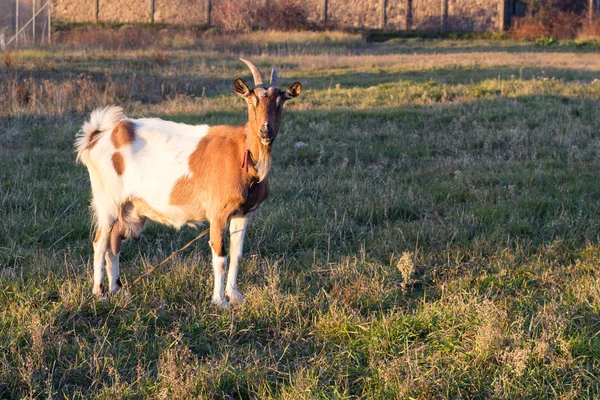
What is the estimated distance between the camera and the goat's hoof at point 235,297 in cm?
570

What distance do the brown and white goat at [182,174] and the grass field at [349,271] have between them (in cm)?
40

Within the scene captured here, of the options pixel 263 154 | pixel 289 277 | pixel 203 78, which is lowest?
pixel 289 277

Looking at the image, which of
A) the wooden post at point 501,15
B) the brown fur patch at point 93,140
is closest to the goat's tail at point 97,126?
the brown fur patch at point 93,140

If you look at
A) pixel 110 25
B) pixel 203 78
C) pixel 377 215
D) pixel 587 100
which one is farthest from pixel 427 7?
pixel 377 215

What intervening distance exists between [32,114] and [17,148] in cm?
247

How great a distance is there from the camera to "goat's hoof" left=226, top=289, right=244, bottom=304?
5695mm

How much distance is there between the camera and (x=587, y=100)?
14188 millimetres

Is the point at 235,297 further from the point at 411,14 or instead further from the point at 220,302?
the point at 411,14

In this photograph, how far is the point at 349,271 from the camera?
6.23 meters

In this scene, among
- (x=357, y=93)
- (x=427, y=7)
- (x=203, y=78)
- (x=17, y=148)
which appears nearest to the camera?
(x=17, y=148)

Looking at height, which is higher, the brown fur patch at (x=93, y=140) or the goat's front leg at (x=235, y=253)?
the brown fur patch at (x=93, y=140)

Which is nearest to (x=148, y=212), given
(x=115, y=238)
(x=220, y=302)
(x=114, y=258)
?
(x=115, y=238)

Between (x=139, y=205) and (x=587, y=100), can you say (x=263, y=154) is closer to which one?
(x=139, y=205)

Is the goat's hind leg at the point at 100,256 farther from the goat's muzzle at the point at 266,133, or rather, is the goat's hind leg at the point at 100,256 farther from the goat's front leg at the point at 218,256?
the goat's muzzle at the point at 266,133
